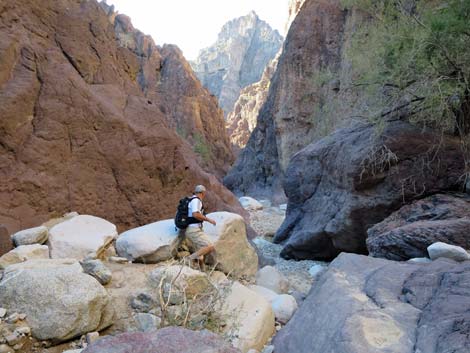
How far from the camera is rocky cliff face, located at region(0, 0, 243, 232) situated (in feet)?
20.0

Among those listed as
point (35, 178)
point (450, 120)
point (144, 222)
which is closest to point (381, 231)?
point (450, 120)

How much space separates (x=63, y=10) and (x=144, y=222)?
4469 millimetres

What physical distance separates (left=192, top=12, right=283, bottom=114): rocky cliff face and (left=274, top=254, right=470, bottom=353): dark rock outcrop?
8039 centimetres

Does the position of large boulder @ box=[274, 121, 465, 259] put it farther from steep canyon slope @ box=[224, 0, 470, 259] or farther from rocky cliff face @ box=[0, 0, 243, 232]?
rocky cliff face @ box=[0, 0, 243, 232]

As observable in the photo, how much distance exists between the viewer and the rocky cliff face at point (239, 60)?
87.6 metres

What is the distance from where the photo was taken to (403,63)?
7691 millimetres

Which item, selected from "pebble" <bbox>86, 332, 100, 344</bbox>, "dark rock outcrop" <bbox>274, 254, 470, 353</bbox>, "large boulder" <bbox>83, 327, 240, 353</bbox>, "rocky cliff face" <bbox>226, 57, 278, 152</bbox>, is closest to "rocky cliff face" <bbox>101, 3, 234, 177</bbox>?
"rocky cliff face" <bbox>226, 57, 278, 152</bbox>

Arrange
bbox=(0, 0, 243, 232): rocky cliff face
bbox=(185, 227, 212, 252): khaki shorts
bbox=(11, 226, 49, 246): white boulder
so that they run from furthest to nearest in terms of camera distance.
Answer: bbox=(0, 0, 243, 232): rocky cliff face < bbox=(185, 227, 212, 252): khaki shorts < bbox=(11, 226, 49, 246): white boulder

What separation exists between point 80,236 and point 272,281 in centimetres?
304

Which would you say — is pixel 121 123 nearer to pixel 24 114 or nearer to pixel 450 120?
pixel 24 114

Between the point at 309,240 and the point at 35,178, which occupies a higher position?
the point at 35,178

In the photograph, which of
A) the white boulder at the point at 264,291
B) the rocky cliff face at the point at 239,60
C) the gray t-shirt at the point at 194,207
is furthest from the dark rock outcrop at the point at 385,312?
the rocky cliff face at the point at 239,60

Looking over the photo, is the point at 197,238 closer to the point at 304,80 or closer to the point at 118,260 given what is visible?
the point at 118,260

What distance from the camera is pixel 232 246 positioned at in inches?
248
